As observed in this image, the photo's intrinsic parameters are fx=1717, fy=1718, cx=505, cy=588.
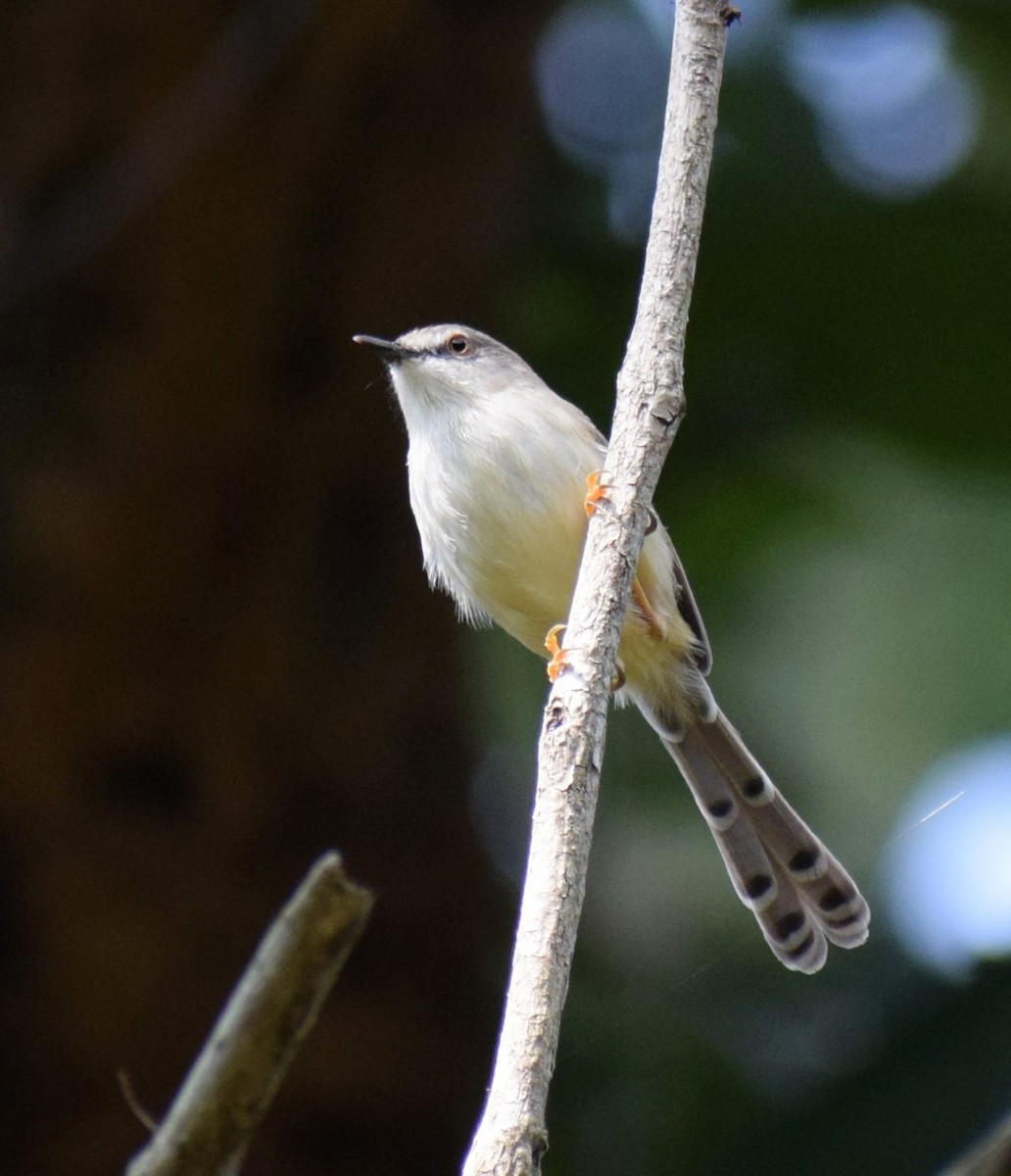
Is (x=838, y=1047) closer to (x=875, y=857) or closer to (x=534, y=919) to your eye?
(x=875, y=857)

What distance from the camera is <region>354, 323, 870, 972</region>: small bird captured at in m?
4.25

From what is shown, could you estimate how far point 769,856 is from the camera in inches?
193

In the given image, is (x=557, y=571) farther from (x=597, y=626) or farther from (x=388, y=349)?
(x=597, y=626)

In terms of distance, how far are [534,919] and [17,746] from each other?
3416mm

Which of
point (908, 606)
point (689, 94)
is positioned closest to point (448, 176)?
point (908, 606)

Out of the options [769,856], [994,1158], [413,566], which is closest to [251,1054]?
[994,1158]

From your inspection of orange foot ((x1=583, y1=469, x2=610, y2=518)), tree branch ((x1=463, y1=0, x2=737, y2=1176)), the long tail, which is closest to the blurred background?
the long tail

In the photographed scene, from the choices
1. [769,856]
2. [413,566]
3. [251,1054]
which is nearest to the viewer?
[251,1054]

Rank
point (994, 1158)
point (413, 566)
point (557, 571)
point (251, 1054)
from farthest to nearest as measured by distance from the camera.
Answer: point (413, 566), point (557, 571), point (994, 1158), point (251, 1054)

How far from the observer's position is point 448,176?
5.85 metres

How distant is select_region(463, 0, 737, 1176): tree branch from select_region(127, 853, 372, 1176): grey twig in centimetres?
29

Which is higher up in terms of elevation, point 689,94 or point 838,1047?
point 689,94

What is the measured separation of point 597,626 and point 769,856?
263cm

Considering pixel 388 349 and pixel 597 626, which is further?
A: pixel 388 349
